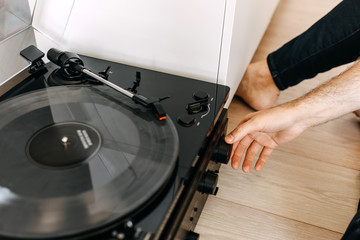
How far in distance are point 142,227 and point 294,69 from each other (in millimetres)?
801

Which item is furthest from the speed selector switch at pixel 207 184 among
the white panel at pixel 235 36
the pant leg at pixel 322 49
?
the pant leg at pixel 322 49

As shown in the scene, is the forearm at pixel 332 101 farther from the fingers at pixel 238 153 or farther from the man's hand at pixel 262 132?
the fingers at pixel 238 153

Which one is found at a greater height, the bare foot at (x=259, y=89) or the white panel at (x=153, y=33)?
the white panel at (x=153, y=33)

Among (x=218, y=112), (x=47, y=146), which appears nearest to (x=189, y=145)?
(x=218, y=112)

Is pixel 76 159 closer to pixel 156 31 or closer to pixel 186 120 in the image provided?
pixel 186 120

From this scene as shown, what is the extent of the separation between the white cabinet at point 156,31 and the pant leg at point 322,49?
29 cm

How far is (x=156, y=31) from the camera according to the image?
81 centimetres

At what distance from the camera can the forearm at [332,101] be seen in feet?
2.79

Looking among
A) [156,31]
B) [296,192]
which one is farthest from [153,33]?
[296,192]

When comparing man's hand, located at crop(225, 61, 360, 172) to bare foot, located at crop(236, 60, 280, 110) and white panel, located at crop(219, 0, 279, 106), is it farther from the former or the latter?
bare foot, located at crop(236, 60, 280, 110)

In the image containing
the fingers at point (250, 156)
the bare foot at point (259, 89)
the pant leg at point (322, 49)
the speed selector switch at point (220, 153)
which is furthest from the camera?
the bare foot at point (259, 89)

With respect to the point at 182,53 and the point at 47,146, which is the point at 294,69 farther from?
the point at 47,146

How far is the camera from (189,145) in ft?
2.12

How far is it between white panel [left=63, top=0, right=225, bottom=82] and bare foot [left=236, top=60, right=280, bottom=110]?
1.25 ft
